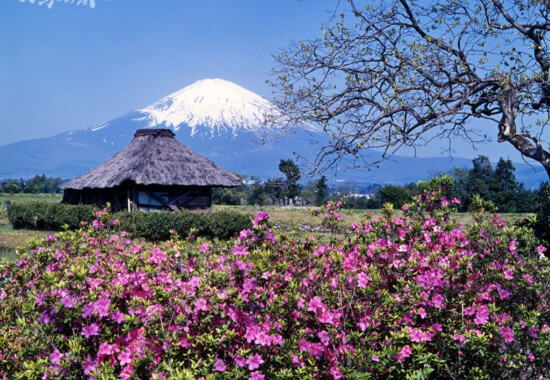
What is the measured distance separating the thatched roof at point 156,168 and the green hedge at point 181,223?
11.0 feet

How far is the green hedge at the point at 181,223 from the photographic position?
60.3 feet

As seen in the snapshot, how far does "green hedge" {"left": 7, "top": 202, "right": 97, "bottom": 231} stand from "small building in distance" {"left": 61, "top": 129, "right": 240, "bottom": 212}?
1.48 metres

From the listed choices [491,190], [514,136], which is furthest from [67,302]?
[491,190]

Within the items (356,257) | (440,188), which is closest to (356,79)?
(440,188)

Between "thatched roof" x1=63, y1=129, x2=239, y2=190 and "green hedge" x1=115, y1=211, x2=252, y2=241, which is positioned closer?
"green hedge" x1=115, y1=211, x2=252, y2=241

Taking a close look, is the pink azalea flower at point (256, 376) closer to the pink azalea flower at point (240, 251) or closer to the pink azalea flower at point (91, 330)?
the pink azalea flower at point (240, 251)

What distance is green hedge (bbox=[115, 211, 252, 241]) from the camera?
60.3 ft

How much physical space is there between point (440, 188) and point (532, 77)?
5.43 metres

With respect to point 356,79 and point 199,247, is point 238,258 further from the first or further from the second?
point 356,79

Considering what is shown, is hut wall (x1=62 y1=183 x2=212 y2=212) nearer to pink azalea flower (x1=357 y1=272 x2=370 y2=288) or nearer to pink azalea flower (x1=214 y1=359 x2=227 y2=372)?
pink azalea flower (x1=357 y1=272 x2=370 y2=288)

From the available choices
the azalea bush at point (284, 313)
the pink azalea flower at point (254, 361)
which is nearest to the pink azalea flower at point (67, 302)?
the azalea bush at point (284, 313)

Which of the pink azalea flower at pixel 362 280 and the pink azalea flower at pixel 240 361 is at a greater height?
the pink azalea flower at pixel 362 280

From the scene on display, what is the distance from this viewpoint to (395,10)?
31.1 feet

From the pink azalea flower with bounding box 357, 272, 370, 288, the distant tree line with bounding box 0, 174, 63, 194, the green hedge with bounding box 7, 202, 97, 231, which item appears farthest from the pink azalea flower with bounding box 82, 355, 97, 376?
the distant tree line with bounding box 0, 174, 63, 194
